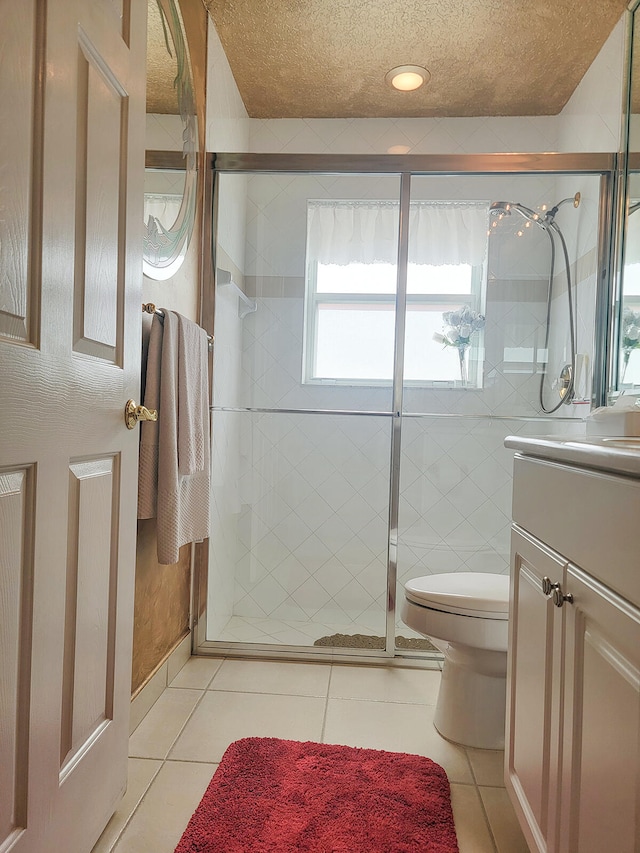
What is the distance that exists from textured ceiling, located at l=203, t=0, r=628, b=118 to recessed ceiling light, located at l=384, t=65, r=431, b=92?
24 mm

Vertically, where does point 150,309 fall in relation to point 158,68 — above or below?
below

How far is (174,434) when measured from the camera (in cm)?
169

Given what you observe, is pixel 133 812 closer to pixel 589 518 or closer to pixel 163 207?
pixel 589 518

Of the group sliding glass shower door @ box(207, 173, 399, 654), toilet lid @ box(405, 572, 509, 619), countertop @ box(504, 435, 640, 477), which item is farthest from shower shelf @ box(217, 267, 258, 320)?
countertop @ box(504, 435, 640, 477)

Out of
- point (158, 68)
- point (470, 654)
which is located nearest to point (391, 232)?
point (158, 68)

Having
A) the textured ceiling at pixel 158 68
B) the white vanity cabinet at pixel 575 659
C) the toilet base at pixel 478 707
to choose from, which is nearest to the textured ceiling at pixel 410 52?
the textured ceiling at pixel 158 68

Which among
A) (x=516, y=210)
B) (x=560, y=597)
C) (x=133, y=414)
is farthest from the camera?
(x=516, y=210)

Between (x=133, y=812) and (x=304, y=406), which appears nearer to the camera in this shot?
(x=133, y=812)

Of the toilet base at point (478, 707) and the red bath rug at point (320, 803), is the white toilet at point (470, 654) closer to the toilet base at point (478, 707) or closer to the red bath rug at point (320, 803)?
the toilet base at point (478, 707)

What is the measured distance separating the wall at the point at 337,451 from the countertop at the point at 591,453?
46.2 inches

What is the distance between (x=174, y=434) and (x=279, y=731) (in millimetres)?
916

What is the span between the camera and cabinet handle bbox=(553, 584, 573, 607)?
918mm

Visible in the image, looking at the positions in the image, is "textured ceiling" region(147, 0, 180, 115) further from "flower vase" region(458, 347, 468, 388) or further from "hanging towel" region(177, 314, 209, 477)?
"flower vase" region(458, 347, 468, 388)

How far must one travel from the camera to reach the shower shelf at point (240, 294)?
235 cm
